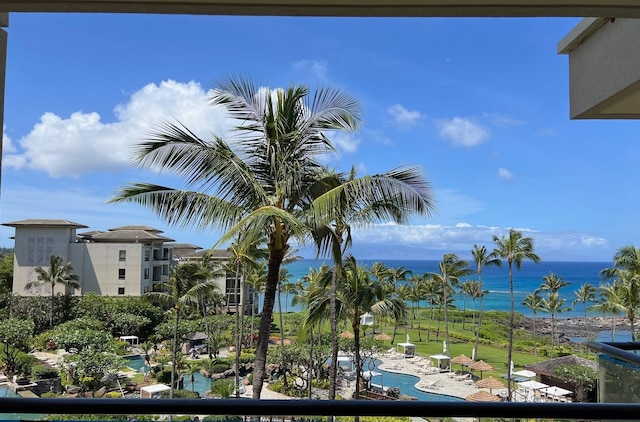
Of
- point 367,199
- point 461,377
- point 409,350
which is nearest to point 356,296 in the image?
point 367,199

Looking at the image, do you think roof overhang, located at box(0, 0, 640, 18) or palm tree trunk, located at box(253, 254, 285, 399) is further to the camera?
palm tree trunk, located at box(253, 254, 285, 399)

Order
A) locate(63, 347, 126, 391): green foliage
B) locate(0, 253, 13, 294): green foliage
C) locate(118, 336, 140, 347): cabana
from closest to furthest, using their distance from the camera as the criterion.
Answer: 1. locate(63, 347, 126, 391): green foliage
2. locate(118, 336, 140, 347): cabana
3. locate(0, 253, 13, 294): green foliage

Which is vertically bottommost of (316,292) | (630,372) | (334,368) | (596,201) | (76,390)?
(76,390)

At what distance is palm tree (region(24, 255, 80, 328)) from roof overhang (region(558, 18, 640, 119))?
29741 millimetres

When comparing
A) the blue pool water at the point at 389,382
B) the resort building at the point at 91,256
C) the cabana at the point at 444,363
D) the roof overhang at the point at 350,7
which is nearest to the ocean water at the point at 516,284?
the resort building at the point at 91,256

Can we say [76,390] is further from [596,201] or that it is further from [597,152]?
[597,152]

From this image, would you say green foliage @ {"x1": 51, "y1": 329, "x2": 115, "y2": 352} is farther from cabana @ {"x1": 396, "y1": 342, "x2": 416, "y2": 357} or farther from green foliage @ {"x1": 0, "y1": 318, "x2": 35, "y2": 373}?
cabana @ {"x1": 396, "y1": 342, "x2": 416, "y2": 357}

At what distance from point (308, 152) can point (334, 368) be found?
732 cm

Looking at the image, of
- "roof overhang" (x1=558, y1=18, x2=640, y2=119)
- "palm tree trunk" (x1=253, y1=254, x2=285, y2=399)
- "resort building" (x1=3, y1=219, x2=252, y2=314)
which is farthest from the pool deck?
"roof overhang" (x1=558, y1=18, x2=640, y2=119)

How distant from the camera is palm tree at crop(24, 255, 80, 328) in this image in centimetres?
2630

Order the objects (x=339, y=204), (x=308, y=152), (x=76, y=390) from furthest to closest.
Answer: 1. (x=76, y=390)
2. (x=308, y=152)
3. (x=339, y=204)

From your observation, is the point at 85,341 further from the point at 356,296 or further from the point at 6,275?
the point at 6,275

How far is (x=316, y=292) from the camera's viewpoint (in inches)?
476

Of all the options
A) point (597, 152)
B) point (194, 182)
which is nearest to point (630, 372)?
point (194, 182)
